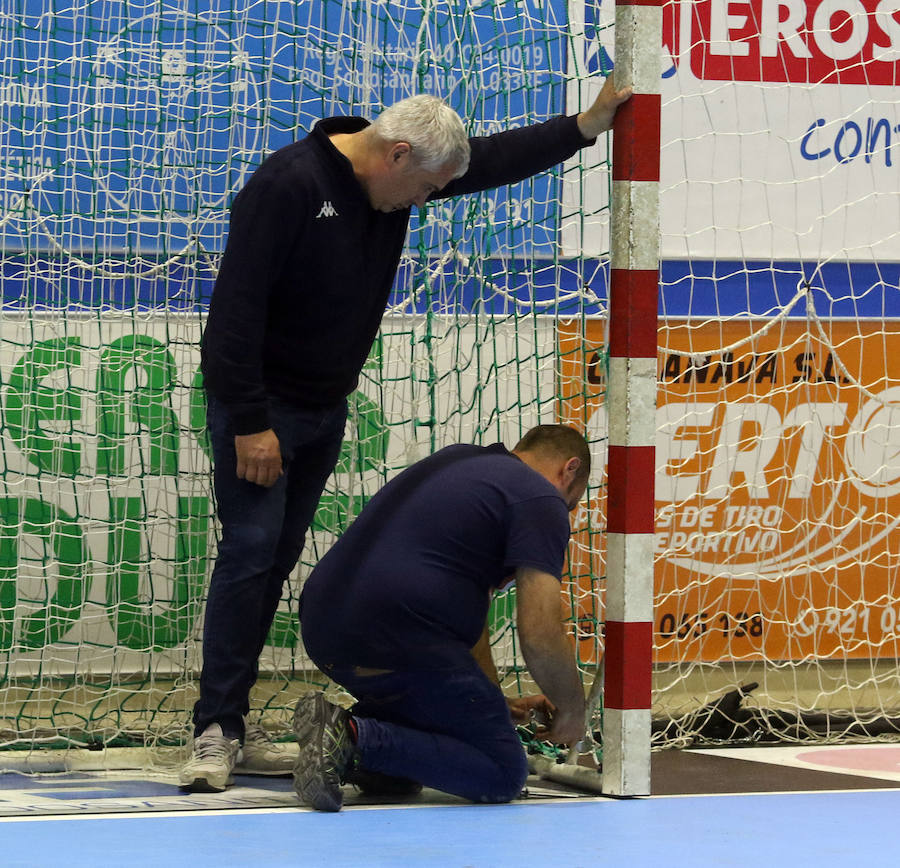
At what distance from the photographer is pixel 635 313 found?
132 inches

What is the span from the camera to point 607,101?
11.1 ft

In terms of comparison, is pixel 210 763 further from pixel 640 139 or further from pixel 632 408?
pixel 640 139

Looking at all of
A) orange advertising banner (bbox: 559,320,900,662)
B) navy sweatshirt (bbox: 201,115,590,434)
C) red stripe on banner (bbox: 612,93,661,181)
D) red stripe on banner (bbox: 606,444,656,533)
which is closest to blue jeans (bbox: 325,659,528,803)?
red stripe on banner (bbox: 606,444,656,533)

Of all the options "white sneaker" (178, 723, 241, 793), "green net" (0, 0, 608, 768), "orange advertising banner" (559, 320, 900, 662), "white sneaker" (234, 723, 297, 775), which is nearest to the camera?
"white sneaker" (178, 723, 241, 793)

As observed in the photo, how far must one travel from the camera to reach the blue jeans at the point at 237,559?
11.1 feet

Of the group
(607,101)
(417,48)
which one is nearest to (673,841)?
(607,101)

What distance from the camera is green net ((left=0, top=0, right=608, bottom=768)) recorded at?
4324 millimetres

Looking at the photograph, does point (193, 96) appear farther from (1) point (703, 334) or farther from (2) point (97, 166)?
(1) point (703, 334)

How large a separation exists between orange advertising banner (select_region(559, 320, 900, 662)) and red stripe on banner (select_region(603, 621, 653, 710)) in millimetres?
1553

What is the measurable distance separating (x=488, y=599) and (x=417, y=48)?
1985mm

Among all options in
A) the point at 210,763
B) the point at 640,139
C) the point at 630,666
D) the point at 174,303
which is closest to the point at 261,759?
the point at 210,763

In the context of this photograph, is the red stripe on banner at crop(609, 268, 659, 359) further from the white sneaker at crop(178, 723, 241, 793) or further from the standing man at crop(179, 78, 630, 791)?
the white sneaker at crop(178, 723, 241, 793)

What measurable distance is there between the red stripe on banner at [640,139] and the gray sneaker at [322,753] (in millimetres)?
1392

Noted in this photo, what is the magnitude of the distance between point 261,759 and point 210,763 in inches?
10.8
